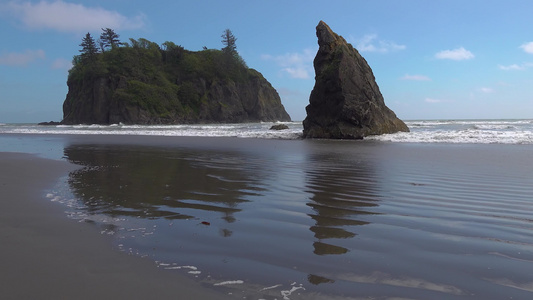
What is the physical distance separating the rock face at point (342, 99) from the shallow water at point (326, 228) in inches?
505

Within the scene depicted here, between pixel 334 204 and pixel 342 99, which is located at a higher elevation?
pixel 342 99

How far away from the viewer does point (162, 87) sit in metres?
70.4

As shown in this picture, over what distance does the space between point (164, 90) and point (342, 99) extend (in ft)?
183

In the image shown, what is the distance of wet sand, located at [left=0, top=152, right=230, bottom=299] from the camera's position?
2.07m

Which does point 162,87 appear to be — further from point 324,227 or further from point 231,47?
point 324,227

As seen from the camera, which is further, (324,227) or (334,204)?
(334,204)

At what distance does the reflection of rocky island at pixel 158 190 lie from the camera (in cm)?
413

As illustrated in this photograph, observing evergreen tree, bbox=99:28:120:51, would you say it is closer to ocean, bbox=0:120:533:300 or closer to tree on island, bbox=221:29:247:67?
tree on island, bbox=221:29:247:67

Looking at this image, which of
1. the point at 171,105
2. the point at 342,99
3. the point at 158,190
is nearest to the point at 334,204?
the point at 158,190

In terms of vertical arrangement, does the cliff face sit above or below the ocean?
above

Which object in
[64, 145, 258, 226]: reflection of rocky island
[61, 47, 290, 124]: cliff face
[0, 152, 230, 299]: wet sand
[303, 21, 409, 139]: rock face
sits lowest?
[0, 152, 230, 299]: wet sand

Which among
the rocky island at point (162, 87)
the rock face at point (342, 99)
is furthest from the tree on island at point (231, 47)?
the rock face at point (342, 99)

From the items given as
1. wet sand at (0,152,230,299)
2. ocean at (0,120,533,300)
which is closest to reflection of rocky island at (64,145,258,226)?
ocean at (0,120,533,300)

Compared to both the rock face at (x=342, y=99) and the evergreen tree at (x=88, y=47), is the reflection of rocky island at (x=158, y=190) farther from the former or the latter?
the evergreen tree at (x=88, y=47)
